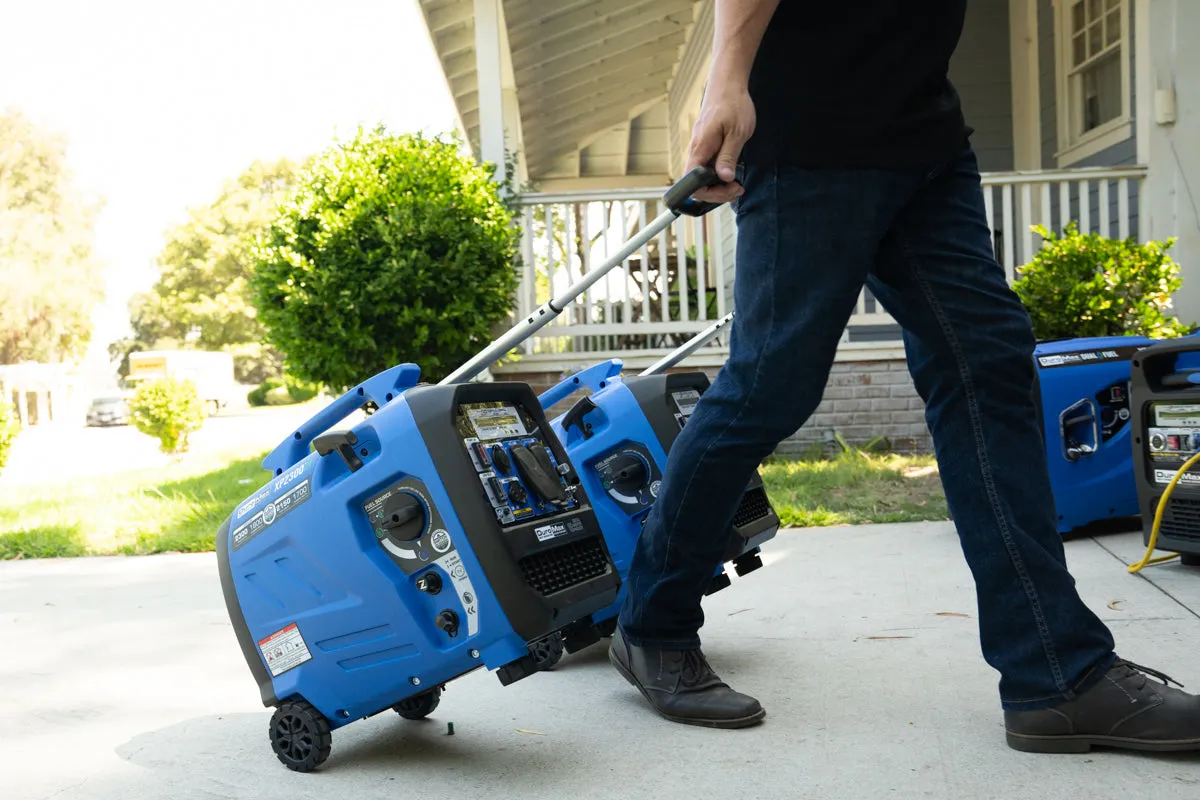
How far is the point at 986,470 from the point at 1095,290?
12.1ft

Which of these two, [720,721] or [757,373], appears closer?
[757,373]

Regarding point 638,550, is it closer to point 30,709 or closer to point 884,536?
point 30,709

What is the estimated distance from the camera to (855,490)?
18.4 ft

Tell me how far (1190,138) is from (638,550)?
5604 millimetres

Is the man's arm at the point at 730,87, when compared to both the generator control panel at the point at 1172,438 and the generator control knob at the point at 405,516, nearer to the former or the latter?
the generator control knob at the point at 405,516

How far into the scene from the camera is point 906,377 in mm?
7129

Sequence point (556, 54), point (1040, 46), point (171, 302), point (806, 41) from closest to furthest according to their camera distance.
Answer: point (806, 41) → point (1040, 46) → point (556, 54) → point (171, 302)

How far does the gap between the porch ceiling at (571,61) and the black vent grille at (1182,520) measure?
24.7 ft

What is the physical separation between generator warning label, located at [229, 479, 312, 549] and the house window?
694cm

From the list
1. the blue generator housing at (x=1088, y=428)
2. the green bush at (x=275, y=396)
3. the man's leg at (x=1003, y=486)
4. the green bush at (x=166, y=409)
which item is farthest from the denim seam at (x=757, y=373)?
the green bush at (x=275, y=396)

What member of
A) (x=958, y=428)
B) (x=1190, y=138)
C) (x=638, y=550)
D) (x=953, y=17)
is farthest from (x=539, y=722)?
(x=1190, y=138)

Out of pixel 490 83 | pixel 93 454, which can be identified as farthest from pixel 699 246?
pixel 93 454

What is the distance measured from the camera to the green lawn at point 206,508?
5.14 meters

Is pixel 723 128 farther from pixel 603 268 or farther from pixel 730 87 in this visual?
pixel 603 268
